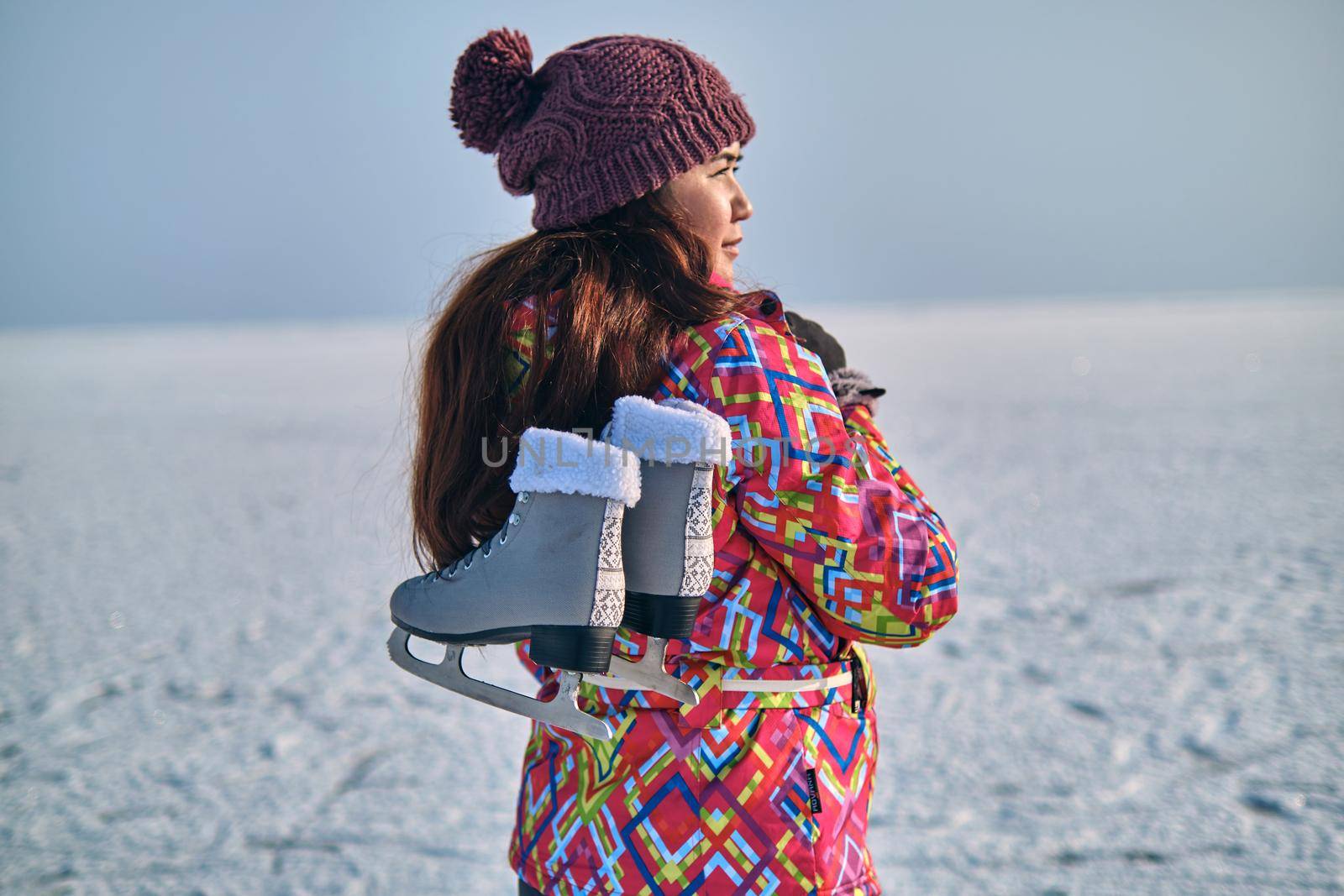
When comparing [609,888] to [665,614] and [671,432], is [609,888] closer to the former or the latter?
[665,614]

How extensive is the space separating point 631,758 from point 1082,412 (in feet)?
37.2

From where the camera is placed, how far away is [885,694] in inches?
146

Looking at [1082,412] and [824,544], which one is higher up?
[1082,412]

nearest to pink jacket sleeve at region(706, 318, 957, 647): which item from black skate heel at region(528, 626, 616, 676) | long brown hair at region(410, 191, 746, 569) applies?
long brown hair at region(410, 191, 746, 569)

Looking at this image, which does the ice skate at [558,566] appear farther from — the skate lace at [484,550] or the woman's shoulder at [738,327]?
the woman's shoulder at [738,327]

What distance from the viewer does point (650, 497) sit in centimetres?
103

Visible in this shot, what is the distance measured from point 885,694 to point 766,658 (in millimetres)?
2729

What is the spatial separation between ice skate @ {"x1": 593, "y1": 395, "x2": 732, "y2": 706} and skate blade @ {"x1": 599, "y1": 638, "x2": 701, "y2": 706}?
76mm

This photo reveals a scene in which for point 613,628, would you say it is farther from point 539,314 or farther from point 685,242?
point 685,242

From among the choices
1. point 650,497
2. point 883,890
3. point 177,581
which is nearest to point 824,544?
point 650,497

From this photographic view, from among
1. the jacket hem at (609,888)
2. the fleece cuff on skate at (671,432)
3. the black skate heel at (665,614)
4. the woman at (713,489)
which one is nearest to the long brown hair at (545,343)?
the woman at (713,489)

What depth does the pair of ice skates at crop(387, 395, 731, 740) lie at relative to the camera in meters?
0.98

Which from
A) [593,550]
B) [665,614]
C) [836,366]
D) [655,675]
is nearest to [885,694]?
[836,366]

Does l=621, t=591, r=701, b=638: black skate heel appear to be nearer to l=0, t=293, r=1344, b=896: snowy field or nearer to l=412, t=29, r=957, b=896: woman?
l=412, t=29, r=957, b=896: woman
